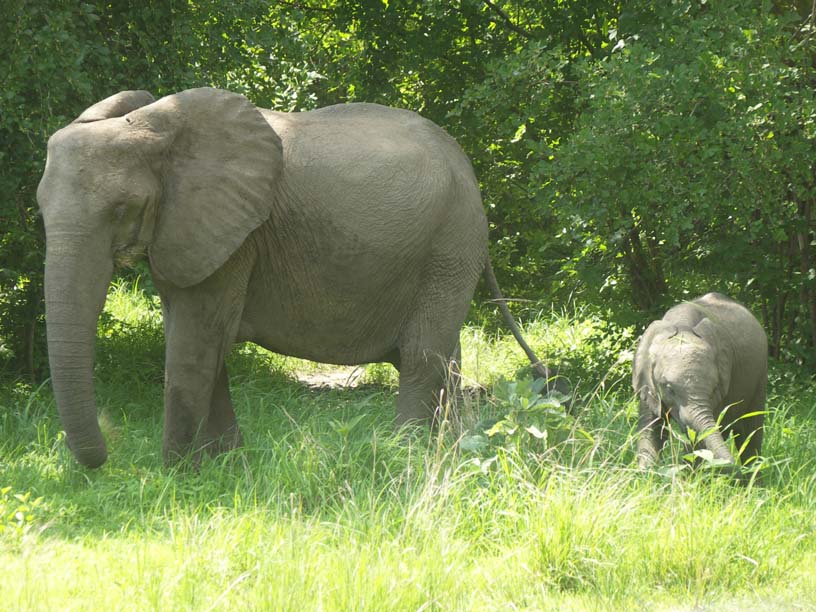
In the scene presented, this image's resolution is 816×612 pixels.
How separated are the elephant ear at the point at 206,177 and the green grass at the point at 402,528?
1.12 metres

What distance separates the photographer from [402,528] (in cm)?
512

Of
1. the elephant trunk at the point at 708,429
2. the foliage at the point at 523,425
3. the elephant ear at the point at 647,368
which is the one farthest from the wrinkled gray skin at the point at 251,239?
the elephant trunk at the point at 708,429

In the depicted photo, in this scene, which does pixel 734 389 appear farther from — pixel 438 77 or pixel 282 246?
pixel 438 77

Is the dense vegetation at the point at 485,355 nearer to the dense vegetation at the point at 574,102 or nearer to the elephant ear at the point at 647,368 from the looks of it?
the dense vegetation at the point at 574,102

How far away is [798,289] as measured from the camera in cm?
934

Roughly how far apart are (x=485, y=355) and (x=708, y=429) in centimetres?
538

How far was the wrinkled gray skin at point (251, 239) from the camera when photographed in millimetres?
5453

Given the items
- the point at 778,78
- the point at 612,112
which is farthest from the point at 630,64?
the point at 778,78

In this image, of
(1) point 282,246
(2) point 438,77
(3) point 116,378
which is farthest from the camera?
(2) point 438,77

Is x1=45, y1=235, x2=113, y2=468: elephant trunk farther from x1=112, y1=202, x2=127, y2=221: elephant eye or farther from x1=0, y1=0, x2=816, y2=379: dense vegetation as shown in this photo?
x1=0, y1=0, x2=816, y2=379: dense vegetation

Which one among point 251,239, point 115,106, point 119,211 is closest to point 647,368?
point 251,239

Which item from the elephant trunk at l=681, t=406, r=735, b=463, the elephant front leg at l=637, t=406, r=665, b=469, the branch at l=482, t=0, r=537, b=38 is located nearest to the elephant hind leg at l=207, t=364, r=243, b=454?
the elephant front leg at l=637, t=406, r=665, b=469

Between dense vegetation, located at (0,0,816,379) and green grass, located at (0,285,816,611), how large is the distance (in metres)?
2.06

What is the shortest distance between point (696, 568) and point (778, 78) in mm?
4246
